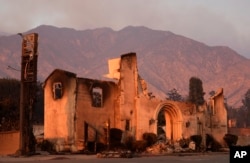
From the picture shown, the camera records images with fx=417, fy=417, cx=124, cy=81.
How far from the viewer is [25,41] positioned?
30.4m

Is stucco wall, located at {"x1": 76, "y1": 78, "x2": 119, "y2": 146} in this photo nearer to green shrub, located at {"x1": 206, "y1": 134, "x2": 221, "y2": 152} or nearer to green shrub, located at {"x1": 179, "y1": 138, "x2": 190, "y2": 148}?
green shrub, located at {"x1": 179, "y1": 138, "x2": 190, "y2": 148}

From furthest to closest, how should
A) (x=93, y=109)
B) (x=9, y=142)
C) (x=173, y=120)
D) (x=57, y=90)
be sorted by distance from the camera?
(x=173, y=120) → (x=57, y=90) → (x=93, y=109) → (x=9, y=142)

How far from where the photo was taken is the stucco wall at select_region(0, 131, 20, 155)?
3002 centimetres

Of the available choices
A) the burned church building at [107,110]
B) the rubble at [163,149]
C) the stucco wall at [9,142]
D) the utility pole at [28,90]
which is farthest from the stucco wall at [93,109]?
the utility pole at [28,90]

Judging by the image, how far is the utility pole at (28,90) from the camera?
1118 inches

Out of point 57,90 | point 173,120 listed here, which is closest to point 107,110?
point 57,90

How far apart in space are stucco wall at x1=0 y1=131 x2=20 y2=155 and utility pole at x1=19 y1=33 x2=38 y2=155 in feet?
5.07

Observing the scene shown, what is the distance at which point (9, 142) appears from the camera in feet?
101

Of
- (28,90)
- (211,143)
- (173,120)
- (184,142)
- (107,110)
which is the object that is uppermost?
(28,90)

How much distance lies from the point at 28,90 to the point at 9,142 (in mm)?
4458

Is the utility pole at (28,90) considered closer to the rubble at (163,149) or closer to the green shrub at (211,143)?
the rubble at (163,149)

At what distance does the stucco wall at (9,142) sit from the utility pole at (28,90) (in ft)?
5.07

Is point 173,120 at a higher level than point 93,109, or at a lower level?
lower

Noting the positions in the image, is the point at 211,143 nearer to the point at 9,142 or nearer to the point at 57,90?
the point at 57,90
